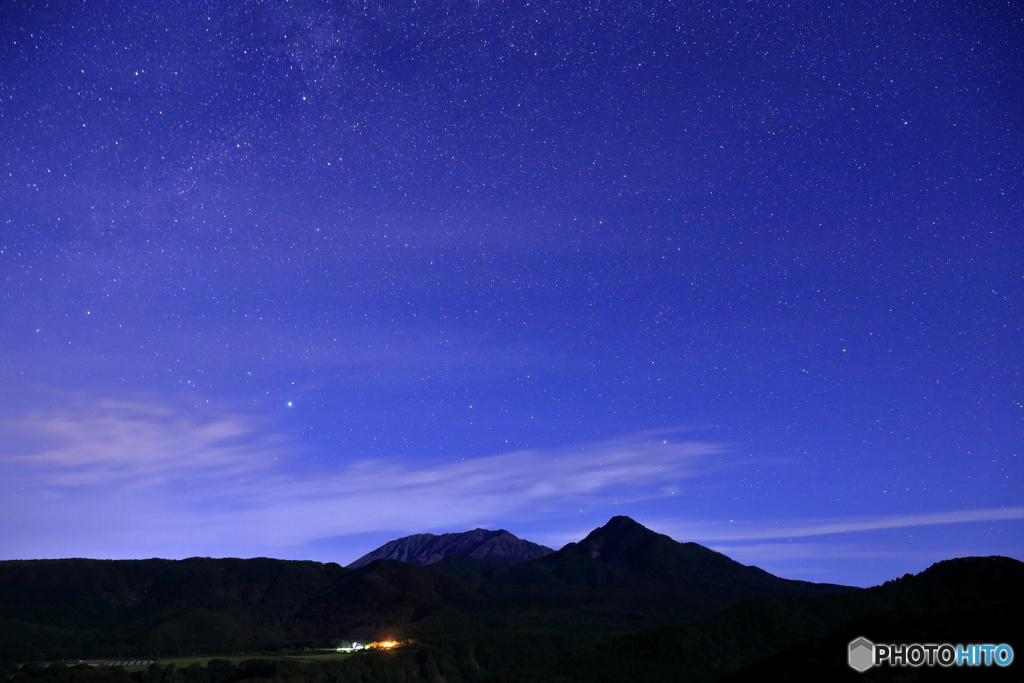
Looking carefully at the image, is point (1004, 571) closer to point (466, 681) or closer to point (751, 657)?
point (751, 657)

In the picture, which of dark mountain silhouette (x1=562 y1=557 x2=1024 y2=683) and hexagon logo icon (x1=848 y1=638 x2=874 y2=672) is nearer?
hexagon logo icon (x1=848 y1=638 x2=874 y2=672)

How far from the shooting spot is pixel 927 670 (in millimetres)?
63000

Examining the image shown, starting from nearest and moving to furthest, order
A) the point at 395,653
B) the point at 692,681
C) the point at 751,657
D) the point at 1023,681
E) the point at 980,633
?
1. the point at 1023,681
2. the point at 980,633
3. the point at 692,681
4. the point at 751,657
5. the point at 395,653

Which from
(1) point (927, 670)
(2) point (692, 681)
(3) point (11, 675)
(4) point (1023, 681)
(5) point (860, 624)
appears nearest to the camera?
(4) point (1023, 681)

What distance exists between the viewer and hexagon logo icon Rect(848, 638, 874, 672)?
7081 centimetres

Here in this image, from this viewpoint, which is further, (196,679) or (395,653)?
(395,653)

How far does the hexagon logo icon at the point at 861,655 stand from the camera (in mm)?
70812

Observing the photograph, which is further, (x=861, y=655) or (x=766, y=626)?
(x=766, y=626)

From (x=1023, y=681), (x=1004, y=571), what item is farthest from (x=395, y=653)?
(x=1023, y=681)

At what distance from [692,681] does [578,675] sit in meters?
23.5

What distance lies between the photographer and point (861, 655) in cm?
7669

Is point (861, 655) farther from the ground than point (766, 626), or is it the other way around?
point (861, 655)

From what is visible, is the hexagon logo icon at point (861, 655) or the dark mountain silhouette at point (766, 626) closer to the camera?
the hexagon logo icon at point (861, 655)

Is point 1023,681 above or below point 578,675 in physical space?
above
